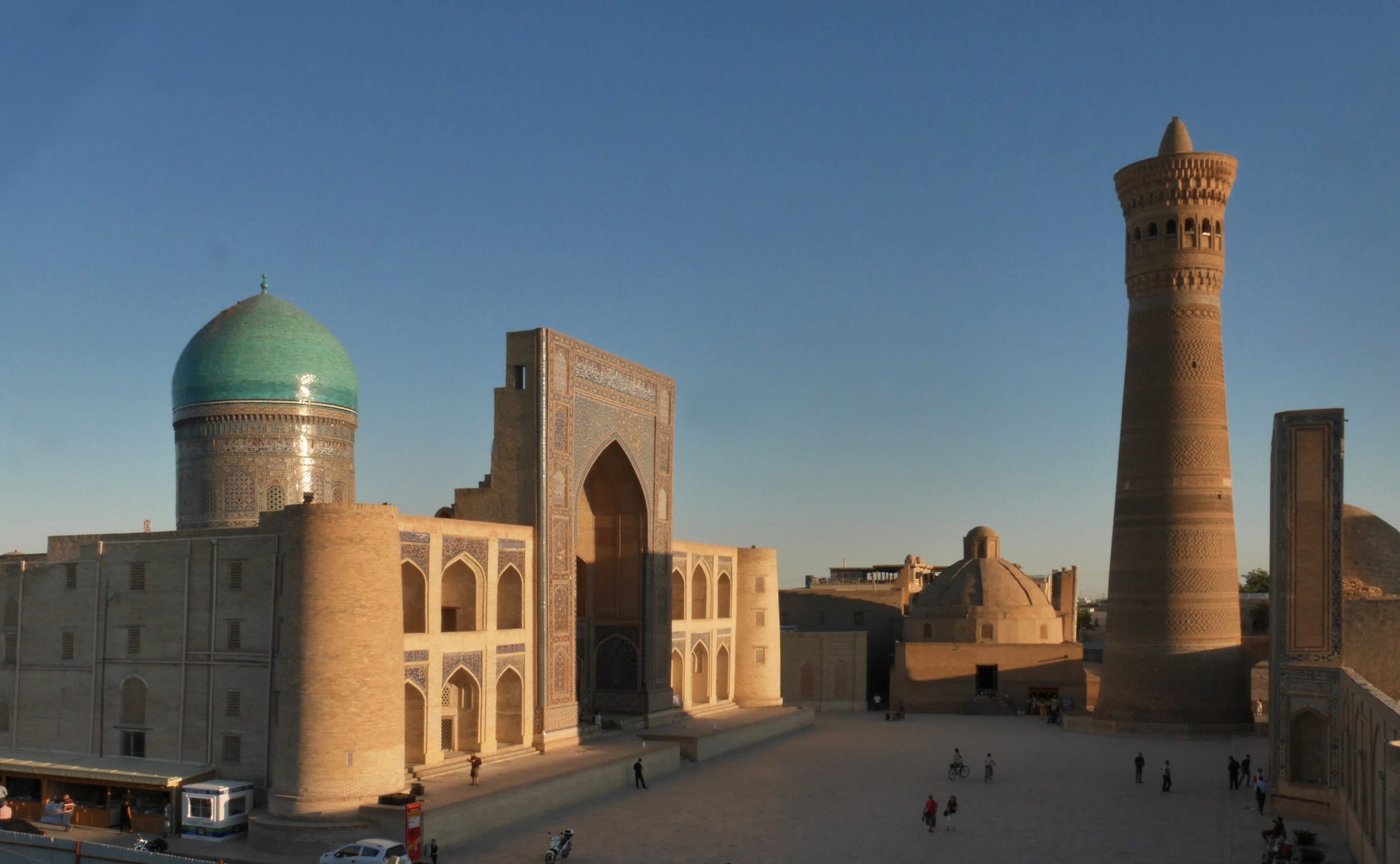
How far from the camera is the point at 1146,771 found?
74.8 ft

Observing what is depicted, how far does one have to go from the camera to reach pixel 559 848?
15211 millimetres

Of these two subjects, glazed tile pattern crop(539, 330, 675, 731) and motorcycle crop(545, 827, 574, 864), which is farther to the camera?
glazed tile pattern crop(539, 330, 675, 731)

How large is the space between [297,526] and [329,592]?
991 mm

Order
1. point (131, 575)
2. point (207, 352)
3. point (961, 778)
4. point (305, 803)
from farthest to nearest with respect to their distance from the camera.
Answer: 1. point (207, 352)
2. point (961, 778)
3. point (131, 575)
4. point (305, 803)

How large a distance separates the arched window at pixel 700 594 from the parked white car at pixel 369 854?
49.3ft

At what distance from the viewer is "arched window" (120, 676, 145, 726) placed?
18.2m

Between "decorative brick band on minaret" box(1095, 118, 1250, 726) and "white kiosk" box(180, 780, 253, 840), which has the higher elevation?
"decorative brick band on minaret" box(1095, 118, 1250, 726)

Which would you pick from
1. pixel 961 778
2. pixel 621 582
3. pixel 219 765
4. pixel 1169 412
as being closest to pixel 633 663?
pixel 621 582

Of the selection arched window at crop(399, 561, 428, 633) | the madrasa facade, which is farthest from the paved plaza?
arched window at crop(399, 561, 428, 633)

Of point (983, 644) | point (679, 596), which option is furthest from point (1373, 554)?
point (679, 596)

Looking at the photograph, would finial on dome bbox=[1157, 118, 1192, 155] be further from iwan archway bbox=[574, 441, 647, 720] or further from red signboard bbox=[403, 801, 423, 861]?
red signboard bbox=[403, 801, 423, 861]

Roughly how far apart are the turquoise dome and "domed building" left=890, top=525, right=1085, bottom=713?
17186 millimetres

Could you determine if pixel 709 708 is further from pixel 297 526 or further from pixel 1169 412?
pixel 297 526

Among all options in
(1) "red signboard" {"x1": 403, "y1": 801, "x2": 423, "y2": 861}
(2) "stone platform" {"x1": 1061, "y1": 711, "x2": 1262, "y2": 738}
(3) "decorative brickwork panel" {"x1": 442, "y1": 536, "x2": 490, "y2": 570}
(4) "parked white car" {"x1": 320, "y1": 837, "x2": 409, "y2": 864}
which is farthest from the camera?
(2) "stone platform" {"x1": 1061, "y1": 711, "x2": 1262, "y2": 738}
